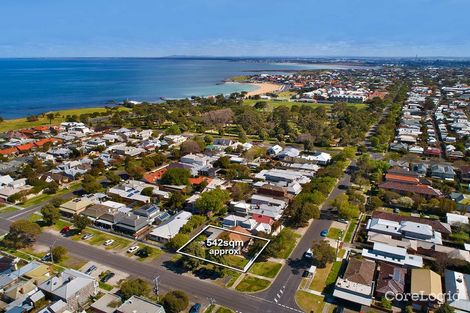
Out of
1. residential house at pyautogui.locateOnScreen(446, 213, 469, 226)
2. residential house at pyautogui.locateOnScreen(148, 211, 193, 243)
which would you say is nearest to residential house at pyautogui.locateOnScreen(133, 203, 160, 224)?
A: residential house at pyautogui.locateOnScreen(148, 211, 193, 243)

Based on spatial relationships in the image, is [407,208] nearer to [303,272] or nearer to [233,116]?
[303,272]

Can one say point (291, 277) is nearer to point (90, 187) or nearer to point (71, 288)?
point (71, 288)

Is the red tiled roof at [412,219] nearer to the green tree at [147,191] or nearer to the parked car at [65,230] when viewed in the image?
the green tree at [147,191]

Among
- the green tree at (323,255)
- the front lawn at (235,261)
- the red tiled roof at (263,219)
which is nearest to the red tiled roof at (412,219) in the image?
the green tree at (323,255)

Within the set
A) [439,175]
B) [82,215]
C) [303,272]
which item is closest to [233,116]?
[439,175]

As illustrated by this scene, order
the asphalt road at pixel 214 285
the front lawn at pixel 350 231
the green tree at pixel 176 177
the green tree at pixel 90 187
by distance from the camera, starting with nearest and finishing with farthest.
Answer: the asphalt road at pixel 214 285, the front lawn at pixel 350 231, the green tree at pixel 90 187, the green tree at pixel 176 177
